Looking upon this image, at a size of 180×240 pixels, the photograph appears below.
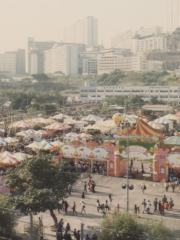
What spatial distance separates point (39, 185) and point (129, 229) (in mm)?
4513

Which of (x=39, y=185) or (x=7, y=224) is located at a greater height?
(x=39, y=185)

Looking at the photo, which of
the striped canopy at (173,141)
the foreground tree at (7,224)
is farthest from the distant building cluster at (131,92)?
the foreground tree at (7,224)

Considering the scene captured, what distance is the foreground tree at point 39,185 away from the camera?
46.1ft

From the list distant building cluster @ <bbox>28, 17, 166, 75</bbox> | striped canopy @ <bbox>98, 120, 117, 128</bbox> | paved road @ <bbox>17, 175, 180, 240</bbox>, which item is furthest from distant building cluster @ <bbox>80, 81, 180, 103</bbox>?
paved road @ <bbox>17, 175, 180, 240</bbox>

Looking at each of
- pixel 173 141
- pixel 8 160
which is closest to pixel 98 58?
pixel 173 141

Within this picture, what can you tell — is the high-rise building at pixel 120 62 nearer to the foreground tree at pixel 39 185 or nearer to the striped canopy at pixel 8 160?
the striped canopy at pixel 8 160

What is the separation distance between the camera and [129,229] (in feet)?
41.2

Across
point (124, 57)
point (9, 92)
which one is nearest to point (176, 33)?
point (124, 57)

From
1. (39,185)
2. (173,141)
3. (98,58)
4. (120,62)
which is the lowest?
(173,141)

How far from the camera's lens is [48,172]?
50.8 ft

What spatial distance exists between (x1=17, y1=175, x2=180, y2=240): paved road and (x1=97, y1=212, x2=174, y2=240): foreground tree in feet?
6.56

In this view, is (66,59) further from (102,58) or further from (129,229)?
(129,229)

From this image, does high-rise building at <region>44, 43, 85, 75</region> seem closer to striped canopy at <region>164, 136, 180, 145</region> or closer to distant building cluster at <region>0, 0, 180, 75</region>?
distant building cluster at <region>0, 0, 180, 75</region>

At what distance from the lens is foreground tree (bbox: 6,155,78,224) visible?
46.1 feet
